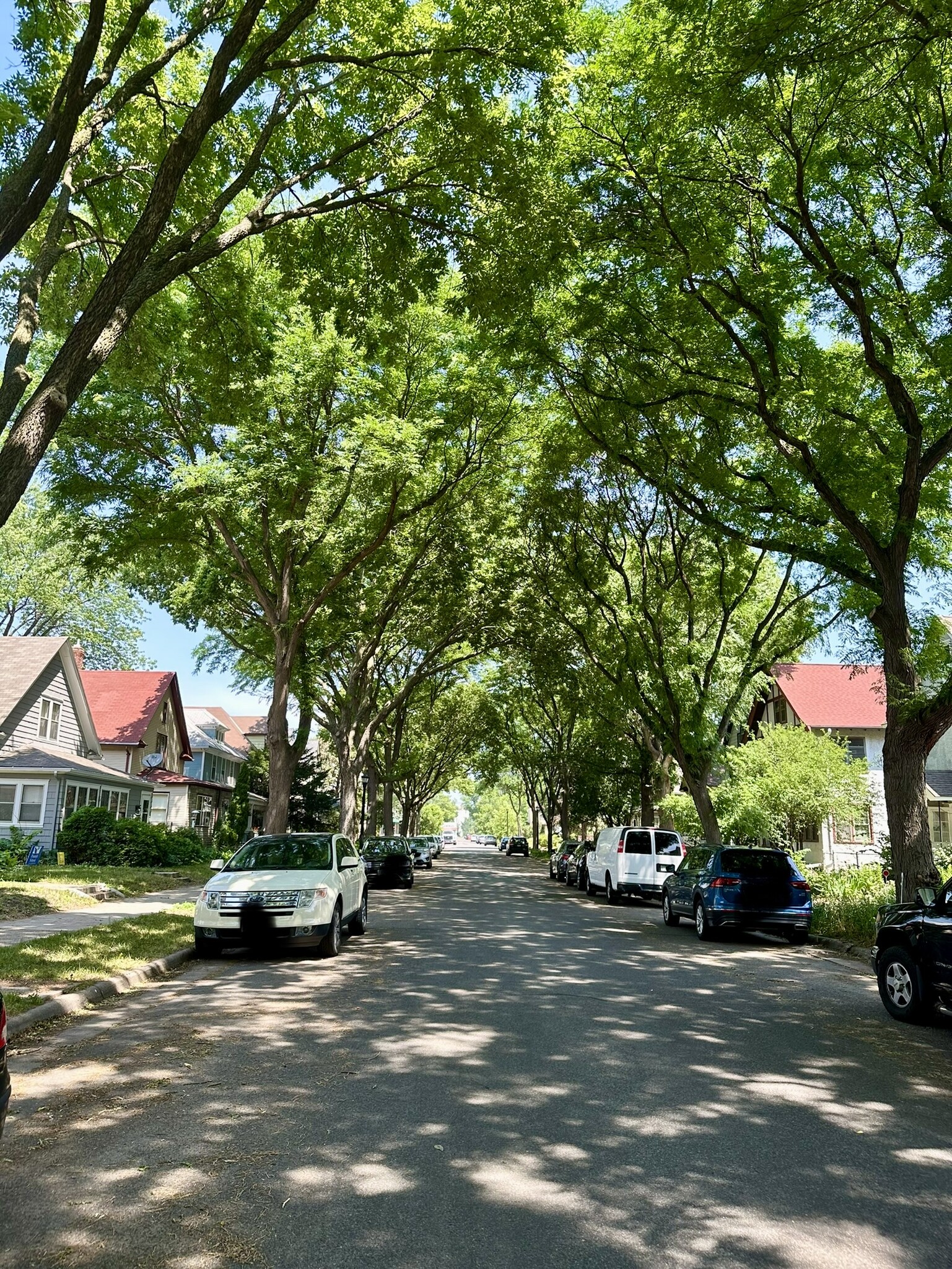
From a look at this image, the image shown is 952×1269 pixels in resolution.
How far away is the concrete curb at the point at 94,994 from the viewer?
7973mm

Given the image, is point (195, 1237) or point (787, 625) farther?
point (787, 625)

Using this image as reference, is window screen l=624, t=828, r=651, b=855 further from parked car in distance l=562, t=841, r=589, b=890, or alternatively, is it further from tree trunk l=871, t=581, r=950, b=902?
tree trunk l=871, t=581, r=950, b=902

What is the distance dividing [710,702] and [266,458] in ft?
40.6

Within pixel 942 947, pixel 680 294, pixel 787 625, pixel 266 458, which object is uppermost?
pixel 680 294

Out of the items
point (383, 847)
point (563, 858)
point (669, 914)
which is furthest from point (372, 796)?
point (669, 914)

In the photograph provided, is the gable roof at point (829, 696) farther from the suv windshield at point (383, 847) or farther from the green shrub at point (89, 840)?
the green shrub at point (89, 840)

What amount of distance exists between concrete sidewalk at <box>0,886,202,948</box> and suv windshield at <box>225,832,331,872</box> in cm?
252

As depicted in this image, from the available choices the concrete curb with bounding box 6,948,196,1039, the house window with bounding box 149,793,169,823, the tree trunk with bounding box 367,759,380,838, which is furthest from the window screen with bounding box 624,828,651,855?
the house window with bounding box 149,793,169,823

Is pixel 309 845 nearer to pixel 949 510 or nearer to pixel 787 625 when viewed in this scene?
pixel 949 510

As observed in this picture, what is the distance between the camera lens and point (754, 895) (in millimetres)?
15852

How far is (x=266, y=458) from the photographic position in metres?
17.8

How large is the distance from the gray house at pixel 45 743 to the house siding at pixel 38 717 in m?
0.02

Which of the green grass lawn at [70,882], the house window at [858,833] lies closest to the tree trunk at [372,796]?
the green grass lawn at [70,882]

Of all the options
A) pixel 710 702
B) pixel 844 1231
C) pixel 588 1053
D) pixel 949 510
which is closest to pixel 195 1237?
pixel 844 1231
